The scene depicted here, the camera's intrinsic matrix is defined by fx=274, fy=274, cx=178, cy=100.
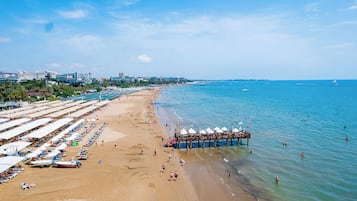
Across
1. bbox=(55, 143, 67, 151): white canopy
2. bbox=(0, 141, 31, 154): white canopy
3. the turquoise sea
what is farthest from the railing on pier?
bbox=(0, 141, 31, 154): white canopy

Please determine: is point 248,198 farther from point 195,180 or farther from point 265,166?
point 265,166

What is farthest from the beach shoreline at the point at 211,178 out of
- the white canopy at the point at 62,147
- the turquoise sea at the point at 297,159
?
the white canopy at the point at 62,147

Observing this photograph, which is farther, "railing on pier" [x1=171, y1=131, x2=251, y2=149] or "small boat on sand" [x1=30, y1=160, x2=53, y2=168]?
"railing on pier" [x1=171, y1=131, x2=251, y2=149]

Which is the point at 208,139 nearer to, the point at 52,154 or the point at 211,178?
the point at 211,178

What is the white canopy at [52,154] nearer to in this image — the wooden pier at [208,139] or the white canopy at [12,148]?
the white canopy at [12,148]

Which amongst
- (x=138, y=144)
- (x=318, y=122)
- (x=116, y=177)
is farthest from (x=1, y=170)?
(x=318, y=122)

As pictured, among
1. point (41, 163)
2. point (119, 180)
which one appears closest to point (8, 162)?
point (41, 163)

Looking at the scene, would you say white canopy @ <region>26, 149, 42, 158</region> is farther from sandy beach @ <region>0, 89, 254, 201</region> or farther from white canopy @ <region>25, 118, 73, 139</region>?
white canopy @ <region>25, 118, 73, 139</region>

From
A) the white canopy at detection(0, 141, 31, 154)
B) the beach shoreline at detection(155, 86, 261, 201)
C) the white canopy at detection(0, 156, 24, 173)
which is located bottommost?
the beach shoreline at detection(155, 86, 261, 201)
